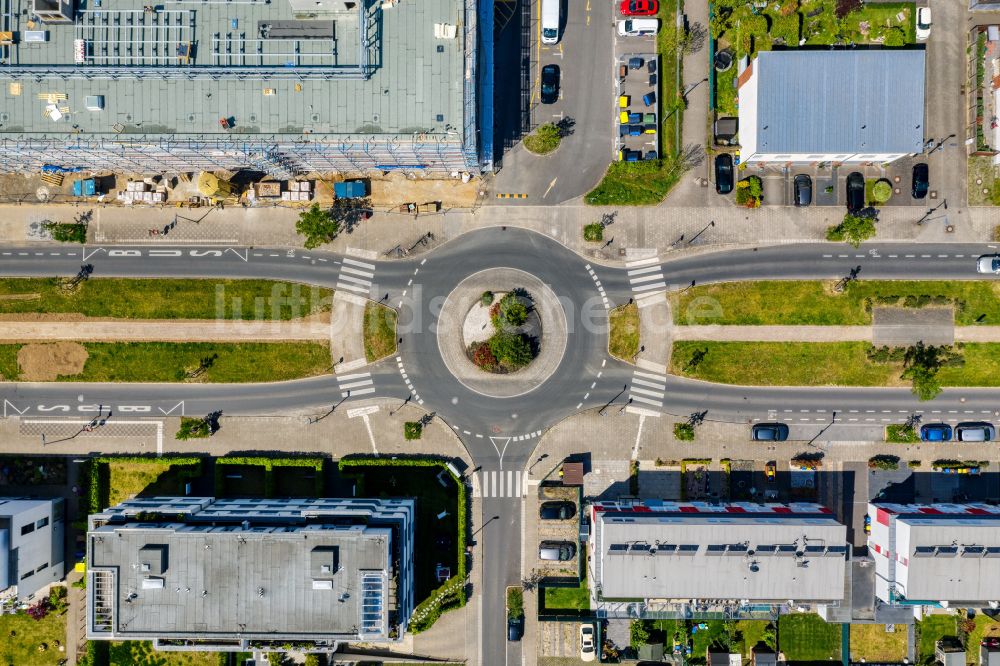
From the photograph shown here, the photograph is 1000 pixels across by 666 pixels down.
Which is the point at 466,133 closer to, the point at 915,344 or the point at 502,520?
the point at 502,520

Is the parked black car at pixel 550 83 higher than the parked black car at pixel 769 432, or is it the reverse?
the parked black car at pixel 550 83

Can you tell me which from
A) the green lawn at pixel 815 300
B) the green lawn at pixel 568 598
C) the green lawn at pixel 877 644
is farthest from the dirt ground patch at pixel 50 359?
the green lawn at pixel 877 644

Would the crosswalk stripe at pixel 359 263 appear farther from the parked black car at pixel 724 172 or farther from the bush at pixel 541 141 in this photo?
the parked black car at pixel 724 172

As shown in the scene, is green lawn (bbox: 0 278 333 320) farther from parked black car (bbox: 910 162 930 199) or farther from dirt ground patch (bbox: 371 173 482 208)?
parked black car (bbox: 910 162 930 199)

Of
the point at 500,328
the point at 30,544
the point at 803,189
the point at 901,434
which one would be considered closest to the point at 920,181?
the point at 803,189

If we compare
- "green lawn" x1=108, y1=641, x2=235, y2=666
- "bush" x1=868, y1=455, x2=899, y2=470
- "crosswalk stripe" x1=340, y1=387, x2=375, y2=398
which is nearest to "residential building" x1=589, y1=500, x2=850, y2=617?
"bush" x1=868, y1=455, x2=899, y2=470

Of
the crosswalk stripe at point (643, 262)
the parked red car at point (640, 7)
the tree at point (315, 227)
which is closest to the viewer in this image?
the tree at point (315, 227)

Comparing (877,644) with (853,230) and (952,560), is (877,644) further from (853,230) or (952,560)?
(853,230)
